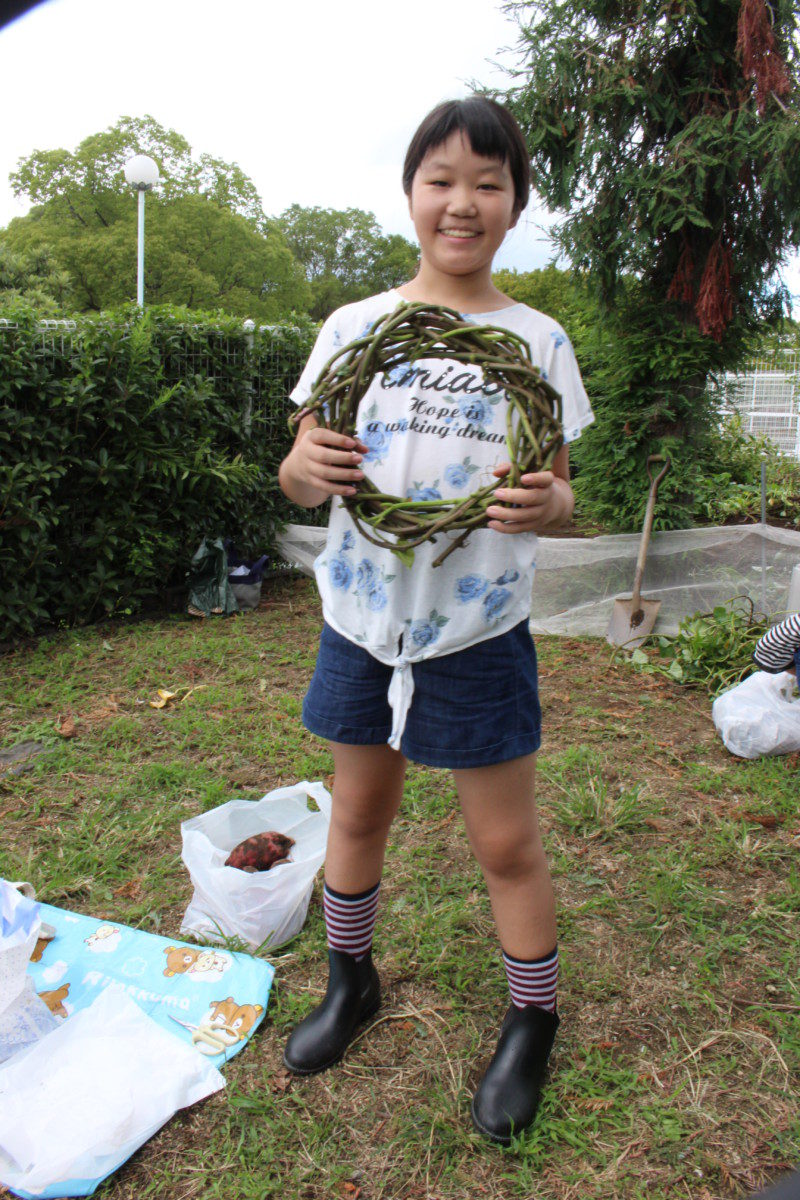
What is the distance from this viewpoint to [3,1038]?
5.24 ft

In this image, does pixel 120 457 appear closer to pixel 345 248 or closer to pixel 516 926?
pixel 516 926

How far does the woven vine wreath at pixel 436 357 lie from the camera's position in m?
1.22

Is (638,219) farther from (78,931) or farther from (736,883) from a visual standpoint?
(78,931)

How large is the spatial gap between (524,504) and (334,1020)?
1159 mm

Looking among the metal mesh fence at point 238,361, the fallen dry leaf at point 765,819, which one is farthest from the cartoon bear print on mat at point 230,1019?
the metal mesh fence at point 238,361

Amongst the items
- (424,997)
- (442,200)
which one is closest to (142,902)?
(424,997)

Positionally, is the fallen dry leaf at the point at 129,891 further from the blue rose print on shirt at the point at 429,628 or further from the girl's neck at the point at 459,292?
the girl's neck at the point at 459,292

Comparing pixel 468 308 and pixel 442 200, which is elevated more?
pixel 442 200

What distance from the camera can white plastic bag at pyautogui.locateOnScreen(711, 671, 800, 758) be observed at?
120 inches

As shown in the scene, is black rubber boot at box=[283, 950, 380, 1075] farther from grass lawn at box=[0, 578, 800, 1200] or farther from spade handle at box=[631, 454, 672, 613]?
spade handle at box=[631, 454, 672, 613]

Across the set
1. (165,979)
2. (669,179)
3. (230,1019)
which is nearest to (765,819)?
(230,1019)

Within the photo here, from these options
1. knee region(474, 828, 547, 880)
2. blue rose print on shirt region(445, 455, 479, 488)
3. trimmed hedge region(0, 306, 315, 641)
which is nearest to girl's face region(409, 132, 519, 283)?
blue rose print on shirt region(445, 455, 479, 488)

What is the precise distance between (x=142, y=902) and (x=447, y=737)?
124 centimetres

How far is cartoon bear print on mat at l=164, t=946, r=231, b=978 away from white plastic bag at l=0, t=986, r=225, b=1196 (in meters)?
0.18
